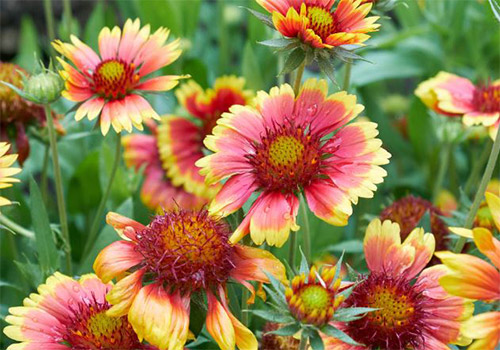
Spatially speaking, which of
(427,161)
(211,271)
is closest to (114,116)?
(211,271)

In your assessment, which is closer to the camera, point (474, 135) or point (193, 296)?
point (193, 296)

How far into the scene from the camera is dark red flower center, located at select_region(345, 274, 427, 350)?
2.66ft

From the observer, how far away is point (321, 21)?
89cm

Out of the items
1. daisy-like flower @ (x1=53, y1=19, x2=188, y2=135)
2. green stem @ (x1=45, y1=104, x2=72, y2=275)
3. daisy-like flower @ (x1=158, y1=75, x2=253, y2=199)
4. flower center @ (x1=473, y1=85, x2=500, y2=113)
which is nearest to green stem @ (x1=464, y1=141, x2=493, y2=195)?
flower center @ (x1=473, y1=85, x2=500, y2=113)

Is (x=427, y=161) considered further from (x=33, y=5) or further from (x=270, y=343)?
(x=33, y=5)

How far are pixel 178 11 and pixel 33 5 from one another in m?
0.97

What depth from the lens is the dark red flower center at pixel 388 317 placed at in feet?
2.66

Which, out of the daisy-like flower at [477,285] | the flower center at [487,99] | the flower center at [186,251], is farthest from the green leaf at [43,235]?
the flower center at [487,99]

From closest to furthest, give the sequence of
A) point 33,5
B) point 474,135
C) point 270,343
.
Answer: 1. point 270,343
2. point 474,135
3. point 33,5

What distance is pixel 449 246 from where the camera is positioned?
3.60ft

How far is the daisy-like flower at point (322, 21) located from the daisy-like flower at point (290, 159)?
2.7 inches

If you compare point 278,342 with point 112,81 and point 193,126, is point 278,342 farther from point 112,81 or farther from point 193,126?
point 193,126

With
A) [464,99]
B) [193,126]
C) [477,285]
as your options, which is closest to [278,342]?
[477,285]

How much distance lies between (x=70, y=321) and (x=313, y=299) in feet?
0.98
